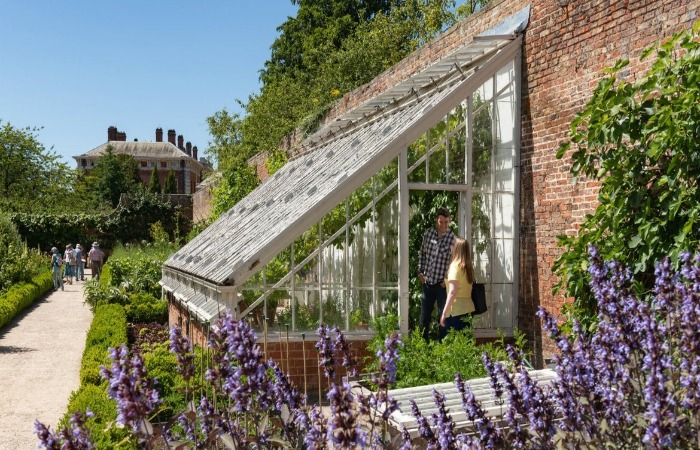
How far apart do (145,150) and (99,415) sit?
94.7 meters

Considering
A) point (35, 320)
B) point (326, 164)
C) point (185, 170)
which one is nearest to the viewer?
point (326, 164)

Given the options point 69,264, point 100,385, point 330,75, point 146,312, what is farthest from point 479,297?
point 69,264

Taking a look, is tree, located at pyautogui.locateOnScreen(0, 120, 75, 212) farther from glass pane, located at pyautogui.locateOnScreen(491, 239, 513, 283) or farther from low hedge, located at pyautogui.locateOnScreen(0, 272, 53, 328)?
glass pane, located at pyautogui.locateOnScreen(491, 239, 513, 283)

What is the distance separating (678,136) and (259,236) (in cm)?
448

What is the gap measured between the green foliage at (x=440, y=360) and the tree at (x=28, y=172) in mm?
43981

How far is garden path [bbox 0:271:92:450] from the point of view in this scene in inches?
328

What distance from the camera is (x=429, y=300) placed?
8.26 m

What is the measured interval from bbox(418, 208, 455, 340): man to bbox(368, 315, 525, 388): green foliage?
54 cm

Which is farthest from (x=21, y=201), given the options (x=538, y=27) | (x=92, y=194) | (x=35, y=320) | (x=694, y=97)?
(x=694, y=97)

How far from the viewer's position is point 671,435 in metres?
2.36

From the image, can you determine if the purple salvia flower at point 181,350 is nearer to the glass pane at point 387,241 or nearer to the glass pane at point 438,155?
the glass pane at point 387,241

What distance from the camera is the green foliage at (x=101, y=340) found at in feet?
28.8

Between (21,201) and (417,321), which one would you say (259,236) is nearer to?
(417,321)

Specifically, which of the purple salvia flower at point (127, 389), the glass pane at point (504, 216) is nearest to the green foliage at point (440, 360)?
the glass pane at point (504, 216)
